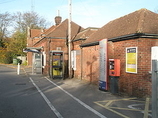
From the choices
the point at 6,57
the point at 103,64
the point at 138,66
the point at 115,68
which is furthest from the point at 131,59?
A: the point at 6,57

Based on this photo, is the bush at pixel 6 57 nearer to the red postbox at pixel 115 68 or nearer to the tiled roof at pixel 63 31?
the tiled roof at pixel 63 31

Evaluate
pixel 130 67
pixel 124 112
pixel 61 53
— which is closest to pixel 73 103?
pixel 124 112

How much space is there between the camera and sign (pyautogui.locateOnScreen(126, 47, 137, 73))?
29.3 ft

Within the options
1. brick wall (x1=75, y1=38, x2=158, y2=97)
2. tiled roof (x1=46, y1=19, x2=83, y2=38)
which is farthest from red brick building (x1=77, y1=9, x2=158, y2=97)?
tiled roof (x1=46, y1=19, x2=83, y2=38)

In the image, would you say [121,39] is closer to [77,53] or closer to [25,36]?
[77,53]

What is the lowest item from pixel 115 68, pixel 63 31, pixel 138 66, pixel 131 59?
pixel 115 68

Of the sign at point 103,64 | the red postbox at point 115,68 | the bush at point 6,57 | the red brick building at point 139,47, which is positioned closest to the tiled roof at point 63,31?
the sign at point 103,64

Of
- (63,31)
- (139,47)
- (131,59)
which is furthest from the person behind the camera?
(63,31)

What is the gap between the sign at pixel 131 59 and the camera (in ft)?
29.3

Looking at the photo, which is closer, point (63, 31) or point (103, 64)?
point (103, 64)

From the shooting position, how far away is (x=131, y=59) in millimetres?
9172

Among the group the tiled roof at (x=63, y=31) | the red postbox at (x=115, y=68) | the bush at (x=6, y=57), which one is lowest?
the red postbox at (x=115, y=68)

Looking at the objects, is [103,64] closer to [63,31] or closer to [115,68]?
[115,68]

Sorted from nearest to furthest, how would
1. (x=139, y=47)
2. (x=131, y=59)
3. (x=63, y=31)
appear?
1. (x=139, y=47)
2. (x=131, y=59)
3. (x=63, y=31)
